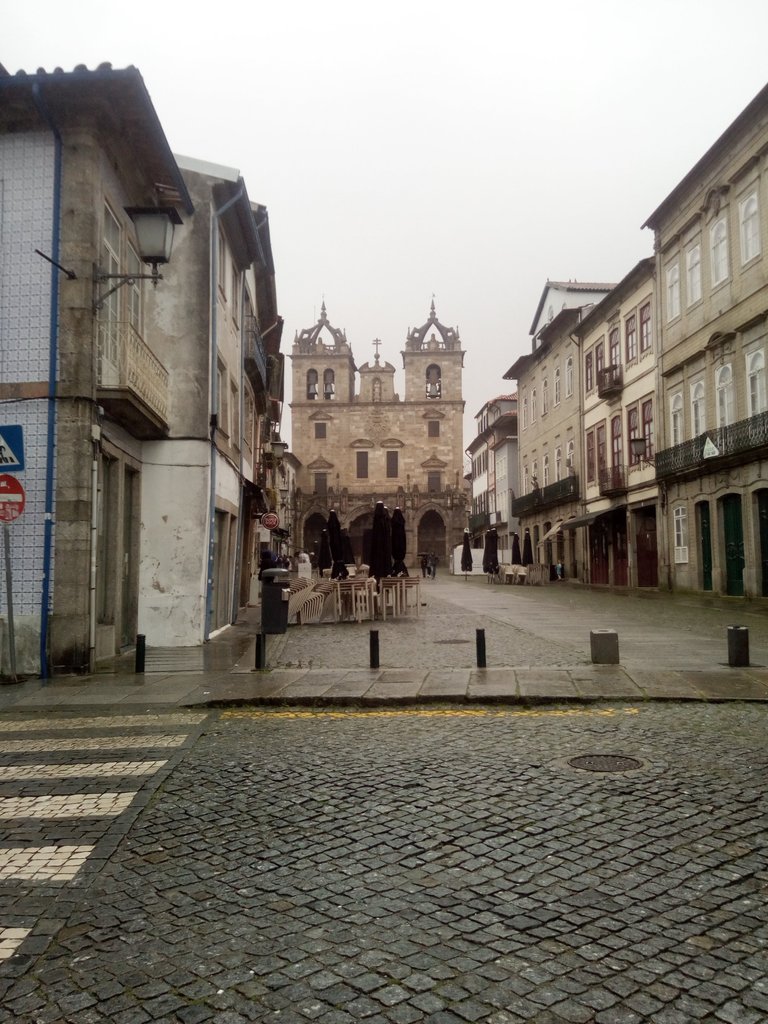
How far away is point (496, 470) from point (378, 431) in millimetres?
21111

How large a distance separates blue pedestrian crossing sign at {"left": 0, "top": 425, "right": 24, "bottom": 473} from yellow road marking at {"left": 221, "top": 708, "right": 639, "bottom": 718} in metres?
3.82

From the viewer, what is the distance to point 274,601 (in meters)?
14.8

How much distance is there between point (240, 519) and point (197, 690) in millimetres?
11004

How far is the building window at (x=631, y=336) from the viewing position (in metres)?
33.7

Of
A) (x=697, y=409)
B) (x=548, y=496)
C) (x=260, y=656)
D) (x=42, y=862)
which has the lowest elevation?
(x=42, y=862)

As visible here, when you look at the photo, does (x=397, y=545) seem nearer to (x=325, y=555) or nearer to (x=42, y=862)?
(x=325, y=555)

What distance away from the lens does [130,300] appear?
13422 millimetres

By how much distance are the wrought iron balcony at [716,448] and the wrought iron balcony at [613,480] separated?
4189 mm

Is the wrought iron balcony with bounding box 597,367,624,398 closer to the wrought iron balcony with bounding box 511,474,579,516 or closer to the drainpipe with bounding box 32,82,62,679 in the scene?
the wrought iron balcony with bounding box 511,474,579,516

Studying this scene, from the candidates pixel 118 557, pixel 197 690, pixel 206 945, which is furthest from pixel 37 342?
pixel 206 945

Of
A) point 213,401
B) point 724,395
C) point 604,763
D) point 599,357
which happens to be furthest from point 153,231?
point 599,357

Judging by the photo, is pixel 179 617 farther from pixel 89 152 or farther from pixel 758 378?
pixel 758 378

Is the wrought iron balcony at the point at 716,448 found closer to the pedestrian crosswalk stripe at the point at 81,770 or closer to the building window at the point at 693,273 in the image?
the building window at the point at 693,273

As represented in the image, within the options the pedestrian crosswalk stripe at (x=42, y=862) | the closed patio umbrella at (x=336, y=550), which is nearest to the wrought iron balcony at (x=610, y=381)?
the closed patio umbrella at (x=336, y=550)
